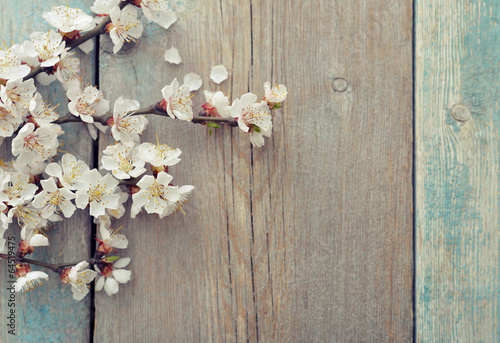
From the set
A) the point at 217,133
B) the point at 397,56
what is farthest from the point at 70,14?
the point at 397,56

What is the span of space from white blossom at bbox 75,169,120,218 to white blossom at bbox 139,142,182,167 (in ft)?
0.27

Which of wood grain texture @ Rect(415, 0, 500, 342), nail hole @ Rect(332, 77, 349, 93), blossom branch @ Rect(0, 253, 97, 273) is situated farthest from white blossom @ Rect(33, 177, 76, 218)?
wood grain texture @ Rect(415, 0, 500, 342)

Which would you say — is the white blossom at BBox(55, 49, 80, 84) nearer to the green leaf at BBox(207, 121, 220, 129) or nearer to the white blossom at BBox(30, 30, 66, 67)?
the white blossom at BBox(30, 30, 66, 67)

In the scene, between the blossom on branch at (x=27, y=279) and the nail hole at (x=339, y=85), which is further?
the nail hole at (x=339, y=85)

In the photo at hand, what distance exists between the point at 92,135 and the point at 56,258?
282 mm

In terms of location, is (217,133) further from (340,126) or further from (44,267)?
(44,267)

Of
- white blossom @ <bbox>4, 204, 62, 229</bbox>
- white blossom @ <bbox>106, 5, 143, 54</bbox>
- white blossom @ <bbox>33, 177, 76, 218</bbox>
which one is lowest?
white blossom @ <bbox>4, 204, 62, 229</bbox>

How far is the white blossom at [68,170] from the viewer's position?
85cm

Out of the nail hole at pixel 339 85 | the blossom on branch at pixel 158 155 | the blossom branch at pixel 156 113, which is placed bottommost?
the blossom on branch at pixel 158 155

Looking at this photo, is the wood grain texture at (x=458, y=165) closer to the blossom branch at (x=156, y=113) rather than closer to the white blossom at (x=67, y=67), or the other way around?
the blossom branch at (x=156, y=113)

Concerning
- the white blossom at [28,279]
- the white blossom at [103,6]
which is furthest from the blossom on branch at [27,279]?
the white blossom at [103,6]

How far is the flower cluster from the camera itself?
836 millimetres

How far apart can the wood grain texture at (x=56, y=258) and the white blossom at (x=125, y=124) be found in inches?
4.5

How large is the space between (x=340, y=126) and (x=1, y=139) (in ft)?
2.37
